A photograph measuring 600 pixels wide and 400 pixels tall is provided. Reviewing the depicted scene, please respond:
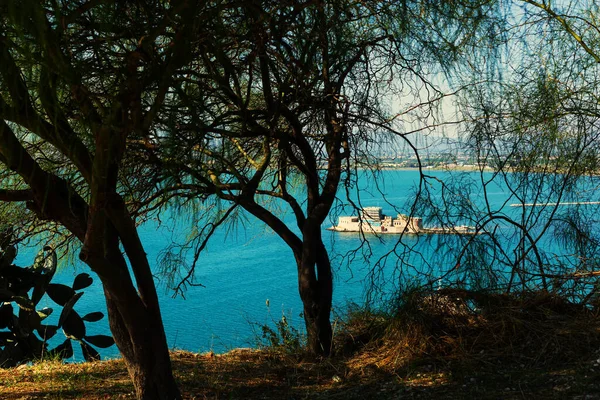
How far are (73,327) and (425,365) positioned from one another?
2.77m

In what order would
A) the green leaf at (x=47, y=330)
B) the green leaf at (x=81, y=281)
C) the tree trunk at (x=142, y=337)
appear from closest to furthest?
the tree trunk at (x=142, y=337)
the green leaf at (x=47, y=330)
the green leaf at (x=81, y=281)

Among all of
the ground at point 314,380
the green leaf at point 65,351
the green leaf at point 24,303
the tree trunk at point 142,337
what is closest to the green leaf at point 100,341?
the green leaf at point 65,351

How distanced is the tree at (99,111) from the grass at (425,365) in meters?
0.58

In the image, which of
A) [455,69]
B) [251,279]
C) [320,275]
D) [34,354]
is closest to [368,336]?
[320,275]

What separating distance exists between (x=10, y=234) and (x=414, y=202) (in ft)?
7.30

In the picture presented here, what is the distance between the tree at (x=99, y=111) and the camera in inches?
67.7

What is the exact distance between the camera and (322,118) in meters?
3.67

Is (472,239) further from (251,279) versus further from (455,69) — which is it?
(251,279)

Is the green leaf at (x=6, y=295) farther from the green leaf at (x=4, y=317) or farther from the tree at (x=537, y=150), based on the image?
the tree at (x=537, y=150)

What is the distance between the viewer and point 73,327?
4848 mm

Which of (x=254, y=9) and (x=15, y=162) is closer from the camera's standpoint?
(x=15, y=162)

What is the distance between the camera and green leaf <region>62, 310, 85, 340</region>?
15.8ft

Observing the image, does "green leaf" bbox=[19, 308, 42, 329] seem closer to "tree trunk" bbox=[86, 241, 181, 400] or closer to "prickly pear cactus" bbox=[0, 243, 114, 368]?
"prickly pear cactus" bbox=[0, 243, 114, 368]

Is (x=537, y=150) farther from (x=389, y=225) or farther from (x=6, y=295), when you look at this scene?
(x=6, y=295)
